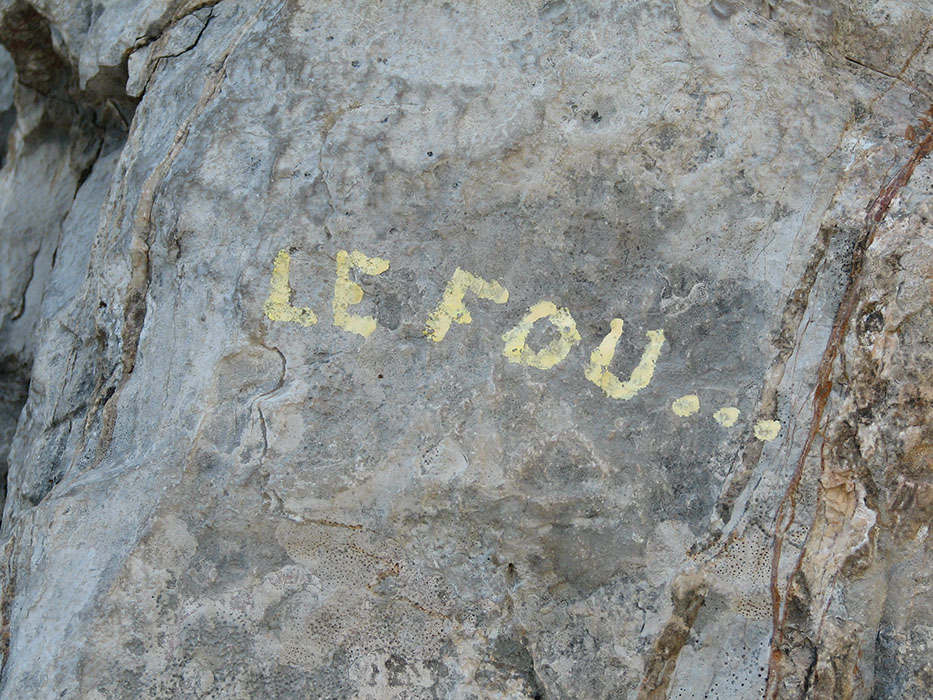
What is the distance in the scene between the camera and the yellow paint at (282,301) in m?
1.79

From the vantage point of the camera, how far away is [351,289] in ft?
5.91

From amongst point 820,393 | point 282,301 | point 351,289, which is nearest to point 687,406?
point 820,393

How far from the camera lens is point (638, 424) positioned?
1.77m

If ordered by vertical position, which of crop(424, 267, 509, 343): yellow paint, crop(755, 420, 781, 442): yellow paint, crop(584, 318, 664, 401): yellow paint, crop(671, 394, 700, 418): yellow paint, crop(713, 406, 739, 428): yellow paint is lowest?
crop(755, 420, 781, 442): yellow paint

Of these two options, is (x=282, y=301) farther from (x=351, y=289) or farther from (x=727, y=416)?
(x=727, y=416)

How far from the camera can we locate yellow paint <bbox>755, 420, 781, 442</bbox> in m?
1.76

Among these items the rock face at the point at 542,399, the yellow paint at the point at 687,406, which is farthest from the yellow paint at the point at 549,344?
the yellow paint at the point at 687,406

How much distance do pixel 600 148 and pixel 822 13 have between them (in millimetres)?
→ 547

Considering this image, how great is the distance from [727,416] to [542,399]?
1.16 ft

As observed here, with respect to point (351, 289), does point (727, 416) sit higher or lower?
lower

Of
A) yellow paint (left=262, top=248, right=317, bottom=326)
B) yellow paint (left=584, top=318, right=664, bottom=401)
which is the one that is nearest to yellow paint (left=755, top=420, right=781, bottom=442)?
yellow paint (left=584, top=318, right=664, bottom=401)

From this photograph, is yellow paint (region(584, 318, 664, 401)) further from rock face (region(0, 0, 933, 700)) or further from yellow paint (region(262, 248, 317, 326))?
yellow paint (region(262, 248, 317, 326))

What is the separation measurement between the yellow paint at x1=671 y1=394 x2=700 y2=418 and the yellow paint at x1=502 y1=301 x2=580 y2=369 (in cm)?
23

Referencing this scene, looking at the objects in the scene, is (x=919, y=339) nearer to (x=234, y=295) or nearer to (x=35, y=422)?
(x=234, y=295)
